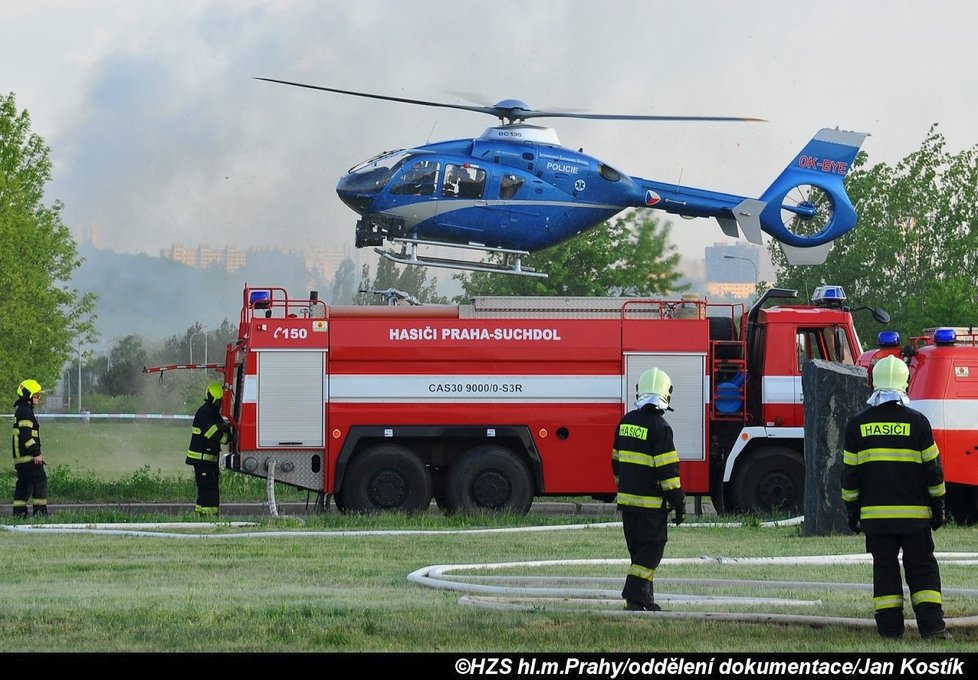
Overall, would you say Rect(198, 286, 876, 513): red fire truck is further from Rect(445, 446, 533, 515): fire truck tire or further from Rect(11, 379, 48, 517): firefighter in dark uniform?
Rect(11, 379, 48, 517): firefighter in dark uniform

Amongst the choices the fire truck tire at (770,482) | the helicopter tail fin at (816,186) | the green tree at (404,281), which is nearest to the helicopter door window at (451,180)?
the helicopter tail fin at (816,186)

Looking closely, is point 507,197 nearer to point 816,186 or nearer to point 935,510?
point 816,186

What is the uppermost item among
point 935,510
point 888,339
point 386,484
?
point 888,339

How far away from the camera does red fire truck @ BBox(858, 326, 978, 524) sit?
17875mm

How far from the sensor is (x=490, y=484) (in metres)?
19.5

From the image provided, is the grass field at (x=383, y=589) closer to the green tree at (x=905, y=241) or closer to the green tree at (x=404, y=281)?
the green tree at (x=905, y=241)

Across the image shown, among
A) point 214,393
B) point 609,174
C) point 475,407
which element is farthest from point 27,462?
point 609,174

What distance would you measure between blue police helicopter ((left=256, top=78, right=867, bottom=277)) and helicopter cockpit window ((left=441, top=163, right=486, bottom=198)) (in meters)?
0.02

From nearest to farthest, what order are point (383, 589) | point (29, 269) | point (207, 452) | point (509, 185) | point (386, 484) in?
1. point (383, 589)
2. point (386, 484)
3. point (207, 452)
4. point (509, 185)
5. point (29, 269)

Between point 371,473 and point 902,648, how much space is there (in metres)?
11.5

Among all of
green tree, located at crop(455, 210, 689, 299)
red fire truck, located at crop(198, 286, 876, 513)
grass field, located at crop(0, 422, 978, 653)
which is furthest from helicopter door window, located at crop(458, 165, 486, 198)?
green tree, located at crop(455, 210, 689, 299)

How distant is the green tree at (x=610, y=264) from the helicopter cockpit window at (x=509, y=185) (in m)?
13.4

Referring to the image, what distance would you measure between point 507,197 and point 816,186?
6741mm

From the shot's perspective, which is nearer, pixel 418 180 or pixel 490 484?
pixel 490 484
